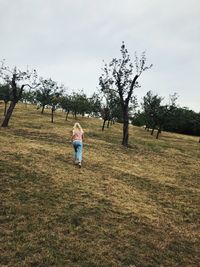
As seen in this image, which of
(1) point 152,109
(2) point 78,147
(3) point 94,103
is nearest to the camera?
(2) point 78,147

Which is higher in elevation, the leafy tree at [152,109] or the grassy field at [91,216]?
the leafy tree at [152,109]

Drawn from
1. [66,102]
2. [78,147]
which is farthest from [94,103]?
[78,147]

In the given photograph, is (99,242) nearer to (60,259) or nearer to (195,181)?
(60,259)

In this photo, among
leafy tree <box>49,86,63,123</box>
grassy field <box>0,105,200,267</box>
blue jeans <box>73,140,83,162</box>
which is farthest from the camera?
leafy tree <box>49,86,63,123</box>

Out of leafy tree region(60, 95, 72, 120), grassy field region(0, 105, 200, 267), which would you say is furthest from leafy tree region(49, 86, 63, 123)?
grassy field region(0, 105, 200, 267)

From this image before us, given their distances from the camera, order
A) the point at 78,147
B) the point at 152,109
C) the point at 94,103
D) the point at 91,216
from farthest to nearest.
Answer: the point at 94,103 → the point at 152,109 → the point at 78,147 → the point at 91,216

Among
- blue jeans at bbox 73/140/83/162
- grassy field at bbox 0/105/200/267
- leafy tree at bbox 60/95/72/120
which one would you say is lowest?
grassy field at bbox 0/105/200/267

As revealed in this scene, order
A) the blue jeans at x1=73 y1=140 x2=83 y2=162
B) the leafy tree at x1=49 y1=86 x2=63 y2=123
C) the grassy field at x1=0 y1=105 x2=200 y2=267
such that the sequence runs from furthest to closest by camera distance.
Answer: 1. the leafy tree at x1=49 y1=86 x2=63 y2=123
2. the blue jeans at x1=73 y1=140 x2=83 y2=162
3. the grassy field at x1=0 y1=105 x2=200 y2=267

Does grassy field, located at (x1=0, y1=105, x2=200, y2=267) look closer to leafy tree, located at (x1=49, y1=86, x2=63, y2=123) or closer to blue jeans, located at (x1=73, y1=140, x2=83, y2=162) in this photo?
blue jeans, located at (x1=73, y1=140, x2=83, y2=162)

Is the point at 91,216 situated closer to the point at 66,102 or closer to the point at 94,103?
the point at 66,102

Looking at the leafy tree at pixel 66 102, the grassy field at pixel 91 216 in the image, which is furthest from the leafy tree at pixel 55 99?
the grassy field at pixel 91 216

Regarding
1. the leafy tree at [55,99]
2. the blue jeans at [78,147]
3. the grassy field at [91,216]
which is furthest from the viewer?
the leafy tree at [55,99]

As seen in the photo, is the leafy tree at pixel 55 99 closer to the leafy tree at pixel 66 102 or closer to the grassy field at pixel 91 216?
the leafy tree at pixel 66 102

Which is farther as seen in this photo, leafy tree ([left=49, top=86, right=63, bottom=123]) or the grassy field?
leafy tree ([left=49, top=86, right=63, bottom=123])
